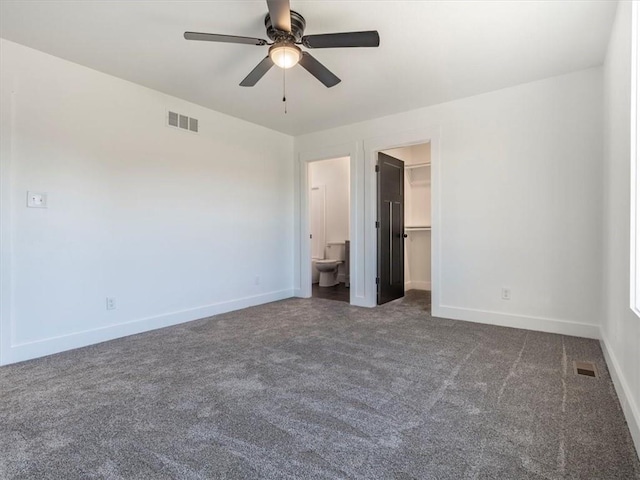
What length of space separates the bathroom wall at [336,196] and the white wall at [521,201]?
7.92 ft

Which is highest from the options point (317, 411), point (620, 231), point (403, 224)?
point (403, 224)

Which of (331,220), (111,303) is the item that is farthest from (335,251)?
(111,303)

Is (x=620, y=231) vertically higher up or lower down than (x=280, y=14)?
lower down

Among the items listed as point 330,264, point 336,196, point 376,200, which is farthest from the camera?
point 336,196

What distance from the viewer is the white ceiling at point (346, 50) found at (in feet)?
7.42

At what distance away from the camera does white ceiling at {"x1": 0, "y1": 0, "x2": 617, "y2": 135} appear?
2.26 metres

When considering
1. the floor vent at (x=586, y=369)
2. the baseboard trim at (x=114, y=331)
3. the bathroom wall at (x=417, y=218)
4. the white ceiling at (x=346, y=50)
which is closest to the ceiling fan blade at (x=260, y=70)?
the white ceiling at (x=346, y=50)

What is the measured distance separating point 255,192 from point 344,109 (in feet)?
5.43

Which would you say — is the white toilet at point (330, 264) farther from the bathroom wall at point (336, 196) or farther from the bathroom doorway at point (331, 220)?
the bathroom wall at point (336, 196)

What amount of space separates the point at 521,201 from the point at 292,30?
9.10 ft

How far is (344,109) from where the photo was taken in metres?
4.12

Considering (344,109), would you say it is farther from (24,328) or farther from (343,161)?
(24,328)

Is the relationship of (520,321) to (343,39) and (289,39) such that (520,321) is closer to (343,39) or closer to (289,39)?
(343,39)

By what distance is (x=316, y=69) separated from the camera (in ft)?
A: 8.29
